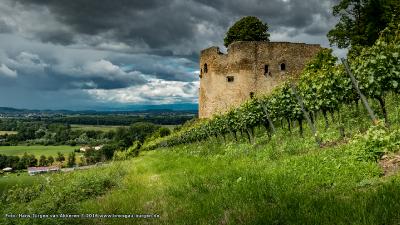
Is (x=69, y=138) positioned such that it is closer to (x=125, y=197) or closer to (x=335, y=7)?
(x=335, y=7)

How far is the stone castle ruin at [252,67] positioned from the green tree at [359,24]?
19.8ft

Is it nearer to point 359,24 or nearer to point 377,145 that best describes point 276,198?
point 377,145

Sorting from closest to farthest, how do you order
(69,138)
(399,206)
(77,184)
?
(399,206) < (77,184) < (69,138)

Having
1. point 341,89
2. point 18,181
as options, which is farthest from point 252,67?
point 18,181

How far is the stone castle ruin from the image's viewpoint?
44094 millimetres

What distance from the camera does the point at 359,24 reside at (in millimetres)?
38281

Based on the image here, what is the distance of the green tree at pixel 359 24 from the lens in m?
37.1

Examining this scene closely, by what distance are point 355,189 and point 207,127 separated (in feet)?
88.4

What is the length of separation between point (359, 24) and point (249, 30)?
16.3m

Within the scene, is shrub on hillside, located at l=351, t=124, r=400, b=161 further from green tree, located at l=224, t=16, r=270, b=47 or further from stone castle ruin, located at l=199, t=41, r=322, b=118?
green tree, located at l=224, t=16, r=270, b=47

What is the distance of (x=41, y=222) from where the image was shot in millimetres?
6293

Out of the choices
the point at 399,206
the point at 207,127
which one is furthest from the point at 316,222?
the point at 207,127

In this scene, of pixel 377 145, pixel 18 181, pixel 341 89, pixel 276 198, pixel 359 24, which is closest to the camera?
pixel 276 198

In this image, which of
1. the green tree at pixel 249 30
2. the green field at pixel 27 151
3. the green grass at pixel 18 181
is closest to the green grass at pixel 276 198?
the green grass at pixel 18 181
